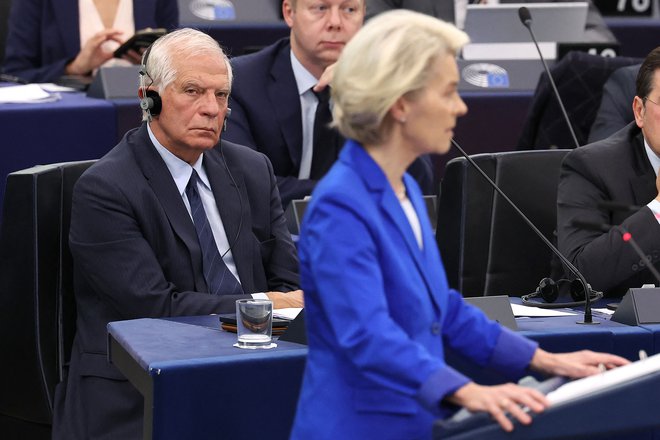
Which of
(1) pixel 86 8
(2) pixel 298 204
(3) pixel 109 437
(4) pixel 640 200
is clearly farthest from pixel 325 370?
(1) pixel 86 8

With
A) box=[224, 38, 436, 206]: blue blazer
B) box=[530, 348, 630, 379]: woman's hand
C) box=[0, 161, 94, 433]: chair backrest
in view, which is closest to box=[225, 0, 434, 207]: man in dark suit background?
box=[224, 38, 436, 206]: blue blazer

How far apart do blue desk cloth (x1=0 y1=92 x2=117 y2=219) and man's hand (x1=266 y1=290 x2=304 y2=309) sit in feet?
6.10

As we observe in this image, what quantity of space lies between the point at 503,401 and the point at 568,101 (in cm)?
343

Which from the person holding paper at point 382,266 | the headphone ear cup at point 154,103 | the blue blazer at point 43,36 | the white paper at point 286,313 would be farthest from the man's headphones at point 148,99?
the blue blazer at point 43,36

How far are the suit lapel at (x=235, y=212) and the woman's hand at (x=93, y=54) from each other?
2.23 meters

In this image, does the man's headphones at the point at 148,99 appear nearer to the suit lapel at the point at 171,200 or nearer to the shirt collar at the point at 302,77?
the suit lapel at the point at 171,200

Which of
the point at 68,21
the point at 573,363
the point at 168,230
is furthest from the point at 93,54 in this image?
the point at 573,363

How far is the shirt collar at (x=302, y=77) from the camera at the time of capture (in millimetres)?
4320

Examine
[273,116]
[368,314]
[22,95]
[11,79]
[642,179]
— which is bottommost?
[11,79]

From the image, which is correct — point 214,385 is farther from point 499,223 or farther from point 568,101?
point 568,101

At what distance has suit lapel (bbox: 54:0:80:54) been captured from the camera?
215 inches

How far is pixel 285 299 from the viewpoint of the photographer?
3053 mm

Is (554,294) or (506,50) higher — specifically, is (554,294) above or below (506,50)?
above

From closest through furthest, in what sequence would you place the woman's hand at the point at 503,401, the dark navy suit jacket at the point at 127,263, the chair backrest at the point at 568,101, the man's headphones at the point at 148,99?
the woman's hand at the point at 503,401 → the dark navy suit jacket at the point at 127,263 → the man's headphones at the point at 148,99 → the chair backrest at the point at 568,101
